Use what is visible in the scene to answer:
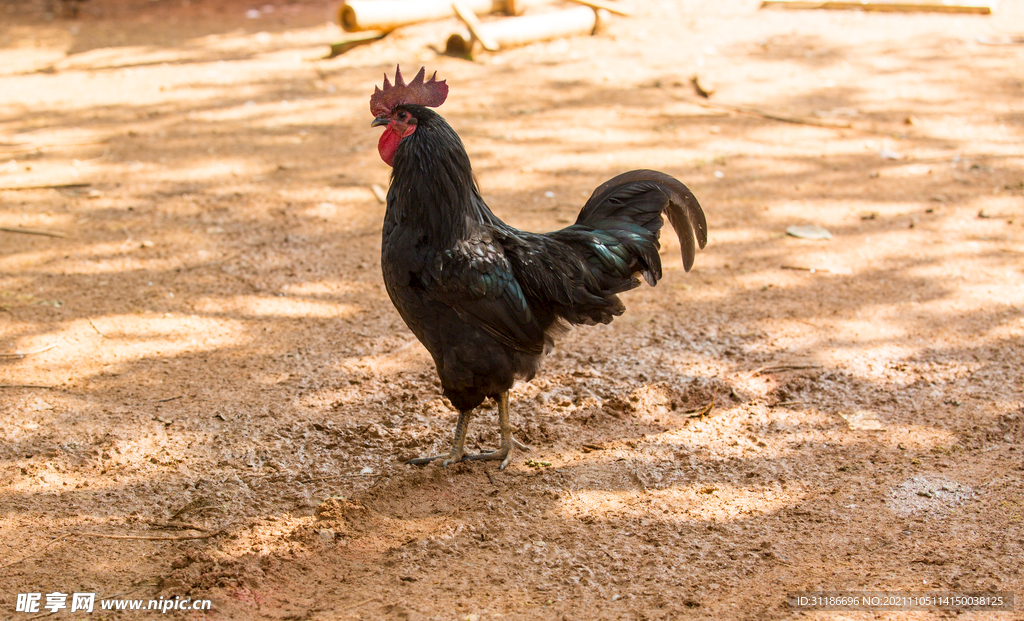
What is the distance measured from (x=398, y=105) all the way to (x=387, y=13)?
25.4 ft

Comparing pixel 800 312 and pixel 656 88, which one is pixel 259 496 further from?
pixel 656 88

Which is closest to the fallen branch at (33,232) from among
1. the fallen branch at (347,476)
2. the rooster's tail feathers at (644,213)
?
the fallen branch at (347,476)

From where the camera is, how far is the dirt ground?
3215 mm

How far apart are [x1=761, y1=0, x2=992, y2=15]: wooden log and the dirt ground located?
2494 millimetres

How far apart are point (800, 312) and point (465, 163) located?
2850 millimetres

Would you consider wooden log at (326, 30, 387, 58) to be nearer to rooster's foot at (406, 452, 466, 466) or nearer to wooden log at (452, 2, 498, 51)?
wooden log at (452, 2, 498, 51)

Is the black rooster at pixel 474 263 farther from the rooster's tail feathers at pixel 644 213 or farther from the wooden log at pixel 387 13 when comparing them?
the wooden log at pixel 387 13

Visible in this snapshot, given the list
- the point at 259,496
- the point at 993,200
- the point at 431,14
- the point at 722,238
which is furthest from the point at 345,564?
the point at 431,14

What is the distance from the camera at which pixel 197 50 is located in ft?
35.1

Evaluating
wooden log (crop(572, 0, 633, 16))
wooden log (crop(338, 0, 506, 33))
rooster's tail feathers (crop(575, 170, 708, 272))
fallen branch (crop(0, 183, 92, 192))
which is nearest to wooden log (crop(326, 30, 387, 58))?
wooden log (crop(338, 0, 506, 33))

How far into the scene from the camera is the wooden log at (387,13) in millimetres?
10367

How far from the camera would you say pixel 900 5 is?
11578 mm

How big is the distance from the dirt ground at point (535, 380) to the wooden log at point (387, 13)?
1.66 m

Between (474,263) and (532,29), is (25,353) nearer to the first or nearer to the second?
(474,263)
